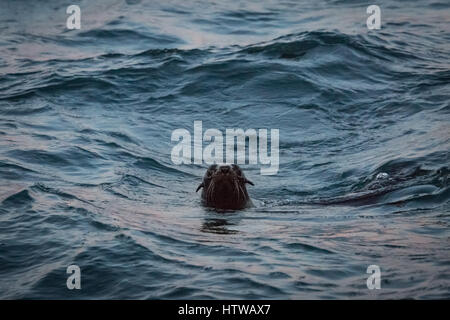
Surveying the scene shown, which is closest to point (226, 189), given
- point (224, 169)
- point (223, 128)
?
point (224, 169)

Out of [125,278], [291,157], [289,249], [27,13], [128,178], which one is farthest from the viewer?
[27,13]

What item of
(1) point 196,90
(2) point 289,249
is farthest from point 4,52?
(2) point 289,249

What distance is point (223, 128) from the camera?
15320 mm

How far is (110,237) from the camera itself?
29.2 ft

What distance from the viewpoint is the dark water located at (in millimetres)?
7785

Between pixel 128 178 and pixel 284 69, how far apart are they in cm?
622

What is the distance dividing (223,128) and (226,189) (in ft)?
16.0

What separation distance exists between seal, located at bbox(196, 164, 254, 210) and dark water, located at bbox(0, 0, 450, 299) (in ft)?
0.77

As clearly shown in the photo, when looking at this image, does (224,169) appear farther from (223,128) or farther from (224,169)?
(223,128)

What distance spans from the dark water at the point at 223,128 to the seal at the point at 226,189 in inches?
9.2

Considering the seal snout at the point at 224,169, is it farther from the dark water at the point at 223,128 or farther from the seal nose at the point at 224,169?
the dark water at the point at 223,128

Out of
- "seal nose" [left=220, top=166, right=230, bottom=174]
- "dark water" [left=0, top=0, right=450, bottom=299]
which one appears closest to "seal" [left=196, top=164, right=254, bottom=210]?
"seal nose" [left=220, top=166, right=230, bottom=174]
